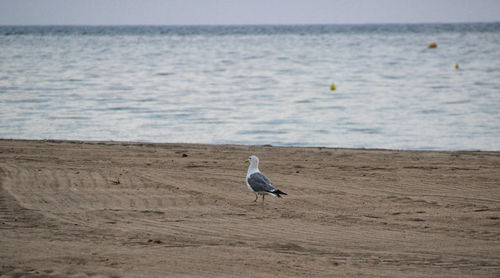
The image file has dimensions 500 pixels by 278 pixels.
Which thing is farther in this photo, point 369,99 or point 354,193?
point 369,99

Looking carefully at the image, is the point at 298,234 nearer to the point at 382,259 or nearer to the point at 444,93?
the point at 382,259

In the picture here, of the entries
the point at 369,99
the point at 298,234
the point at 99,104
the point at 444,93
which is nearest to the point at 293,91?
the point at 369,99

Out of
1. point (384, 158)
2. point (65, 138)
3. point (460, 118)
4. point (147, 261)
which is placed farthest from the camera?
point (460, 118)

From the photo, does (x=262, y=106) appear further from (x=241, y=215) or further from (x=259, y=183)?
(x=241, y=215)

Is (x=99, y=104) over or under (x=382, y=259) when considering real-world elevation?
under

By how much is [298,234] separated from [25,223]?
10.6 ft

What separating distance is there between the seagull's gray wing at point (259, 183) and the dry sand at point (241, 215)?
279mm

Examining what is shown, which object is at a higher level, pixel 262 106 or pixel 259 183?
pixel 259 183

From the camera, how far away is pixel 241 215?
26.7ft

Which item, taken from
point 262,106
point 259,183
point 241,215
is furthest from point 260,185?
point 262,106

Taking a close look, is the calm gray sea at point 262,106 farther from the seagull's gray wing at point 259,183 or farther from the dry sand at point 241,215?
the seagull's gray wing at point 259,183

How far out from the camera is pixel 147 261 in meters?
6.17

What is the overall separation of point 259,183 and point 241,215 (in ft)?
2.17

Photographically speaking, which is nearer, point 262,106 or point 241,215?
point 241,215
